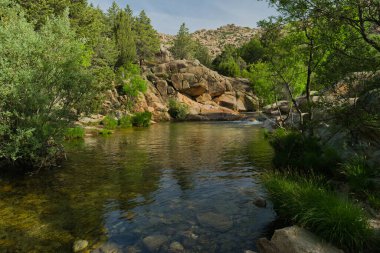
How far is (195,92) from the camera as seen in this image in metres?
85.8

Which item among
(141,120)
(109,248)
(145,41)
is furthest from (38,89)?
(145,41)

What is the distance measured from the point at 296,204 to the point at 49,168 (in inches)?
666

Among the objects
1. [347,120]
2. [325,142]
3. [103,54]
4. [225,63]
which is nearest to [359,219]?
[347,120]

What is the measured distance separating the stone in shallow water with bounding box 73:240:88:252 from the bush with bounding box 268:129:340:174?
A: 29.1 feet

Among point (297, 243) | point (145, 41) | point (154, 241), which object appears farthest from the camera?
point (145, 41)

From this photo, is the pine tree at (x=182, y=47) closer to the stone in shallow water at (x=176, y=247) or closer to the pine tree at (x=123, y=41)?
the pine tree at (x=123, y=41)

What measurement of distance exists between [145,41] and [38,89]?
292ft

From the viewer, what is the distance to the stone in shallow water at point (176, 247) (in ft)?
32.0

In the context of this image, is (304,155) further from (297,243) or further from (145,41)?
(145,41)

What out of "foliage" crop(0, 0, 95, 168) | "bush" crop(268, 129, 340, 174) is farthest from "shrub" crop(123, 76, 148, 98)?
"bush" crop(268, 129, 340, 174)

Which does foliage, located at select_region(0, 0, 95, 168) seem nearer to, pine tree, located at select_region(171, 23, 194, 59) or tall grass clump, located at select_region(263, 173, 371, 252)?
tall grass clump, located at select_region(263, 173, 371, 252)

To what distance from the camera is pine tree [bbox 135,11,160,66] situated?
103 m

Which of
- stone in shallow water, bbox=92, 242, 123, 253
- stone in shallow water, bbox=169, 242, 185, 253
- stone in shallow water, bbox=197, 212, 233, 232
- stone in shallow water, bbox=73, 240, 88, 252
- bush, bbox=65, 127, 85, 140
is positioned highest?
bush, bbox=65, 127, 85, 140

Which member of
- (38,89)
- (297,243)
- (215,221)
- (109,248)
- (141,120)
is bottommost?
(109,248)
